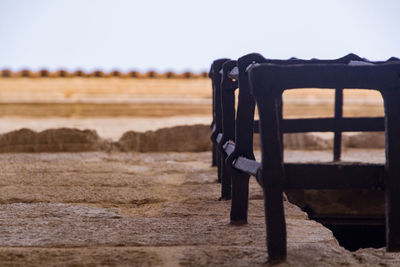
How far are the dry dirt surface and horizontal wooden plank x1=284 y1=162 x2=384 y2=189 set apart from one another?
0.22 m

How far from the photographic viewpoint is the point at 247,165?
1569mm

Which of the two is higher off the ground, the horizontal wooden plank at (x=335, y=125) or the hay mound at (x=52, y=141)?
the horizontal wooden plank at (x=335, y=125)

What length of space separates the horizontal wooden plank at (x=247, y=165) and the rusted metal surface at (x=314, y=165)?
0.10 m

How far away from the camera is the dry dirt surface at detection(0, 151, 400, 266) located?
54.8 inches

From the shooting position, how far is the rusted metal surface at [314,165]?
50.6 inches

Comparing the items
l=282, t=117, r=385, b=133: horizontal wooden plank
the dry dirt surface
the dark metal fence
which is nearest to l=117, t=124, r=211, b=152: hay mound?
the dry dirt surface

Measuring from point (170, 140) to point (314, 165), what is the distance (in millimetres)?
3669

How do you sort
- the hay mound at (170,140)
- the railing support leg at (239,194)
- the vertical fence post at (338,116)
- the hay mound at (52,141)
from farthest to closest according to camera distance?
the hay mound at (170,140), the hay mound at (52,141), the vertical fence post at (338,116), the railing support leg at (239,194)

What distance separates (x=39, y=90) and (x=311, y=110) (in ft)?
16.5

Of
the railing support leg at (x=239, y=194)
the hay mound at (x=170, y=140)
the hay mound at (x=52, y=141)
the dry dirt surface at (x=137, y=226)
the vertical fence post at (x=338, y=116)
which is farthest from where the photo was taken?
the hay mound at (x=170, y=140)

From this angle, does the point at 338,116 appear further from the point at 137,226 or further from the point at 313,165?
the point at 313,165

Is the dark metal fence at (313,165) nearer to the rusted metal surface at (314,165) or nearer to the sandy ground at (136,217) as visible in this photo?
the rusted metal surface at (314,165)

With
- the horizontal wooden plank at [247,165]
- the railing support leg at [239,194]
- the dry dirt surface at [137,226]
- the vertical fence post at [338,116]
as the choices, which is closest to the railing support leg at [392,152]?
the dry dirt surface at [137,226]

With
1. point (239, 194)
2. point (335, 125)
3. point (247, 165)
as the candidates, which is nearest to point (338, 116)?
point (335, 125)
